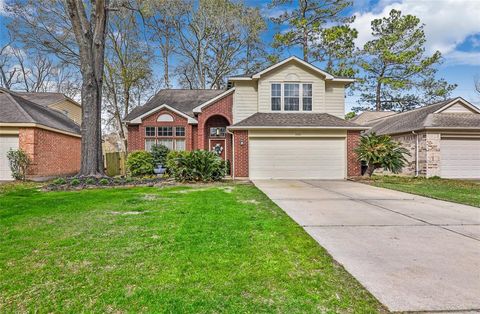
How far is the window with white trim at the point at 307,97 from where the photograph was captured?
49.9 feet

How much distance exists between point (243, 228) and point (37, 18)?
22.4 meters

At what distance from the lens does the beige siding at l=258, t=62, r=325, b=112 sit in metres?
15.1

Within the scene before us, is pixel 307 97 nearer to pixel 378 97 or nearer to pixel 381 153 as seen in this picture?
pixel 381 153

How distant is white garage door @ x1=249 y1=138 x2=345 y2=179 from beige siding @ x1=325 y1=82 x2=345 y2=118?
2.25m

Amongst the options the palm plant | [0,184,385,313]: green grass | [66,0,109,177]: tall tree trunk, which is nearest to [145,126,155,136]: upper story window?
[66,0,109,177]: tall tree trunk

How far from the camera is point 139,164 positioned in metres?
15.4

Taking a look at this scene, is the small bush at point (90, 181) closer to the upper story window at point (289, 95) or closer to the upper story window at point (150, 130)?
the upper story window at point (150, 130)

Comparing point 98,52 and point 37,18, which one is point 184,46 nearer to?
point 37,18

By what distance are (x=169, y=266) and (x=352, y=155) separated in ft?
41.7

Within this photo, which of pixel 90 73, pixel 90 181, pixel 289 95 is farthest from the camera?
pixel 289 95

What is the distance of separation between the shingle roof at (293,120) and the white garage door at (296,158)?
0.74 m

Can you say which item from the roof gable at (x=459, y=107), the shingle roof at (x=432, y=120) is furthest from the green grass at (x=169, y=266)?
the roof gable at (x=459, y=107)

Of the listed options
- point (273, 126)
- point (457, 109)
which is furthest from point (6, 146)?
point (457, 109)

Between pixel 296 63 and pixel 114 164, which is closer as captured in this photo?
pixel 296 63
